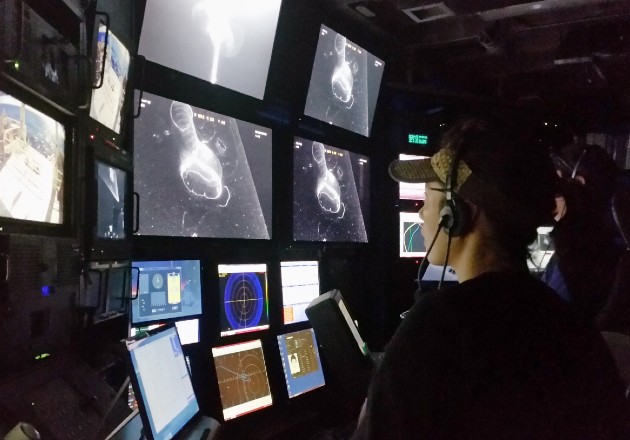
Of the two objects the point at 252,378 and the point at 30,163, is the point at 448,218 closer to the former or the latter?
the point at 30,163

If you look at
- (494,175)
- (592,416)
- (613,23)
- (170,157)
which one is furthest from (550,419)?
(613,23)

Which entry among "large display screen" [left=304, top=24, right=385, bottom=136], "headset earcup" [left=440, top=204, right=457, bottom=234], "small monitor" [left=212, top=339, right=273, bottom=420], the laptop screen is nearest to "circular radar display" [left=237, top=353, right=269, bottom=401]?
"small monitor" [left=212, top=339, right=273, bottom=420]

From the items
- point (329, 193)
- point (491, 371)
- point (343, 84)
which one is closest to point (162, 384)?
point (491, 371)

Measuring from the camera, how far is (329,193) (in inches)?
145

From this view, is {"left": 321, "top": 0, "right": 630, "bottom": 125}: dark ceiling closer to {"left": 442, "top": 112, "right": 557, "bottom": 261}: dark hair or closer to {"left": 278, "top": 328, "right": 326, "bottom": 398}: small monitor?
{"left": 278, "top": 328, "right": 326, "bottom": 398}: small monitor

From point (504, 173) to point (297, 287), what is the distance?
228 centimetres

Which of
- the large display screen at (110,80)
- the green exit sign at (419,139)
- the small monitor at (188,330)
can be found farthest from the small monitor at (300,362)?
the green exit sign at (419,139)

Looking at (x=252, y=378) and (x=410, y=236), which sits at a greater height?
(x=410, y=236)

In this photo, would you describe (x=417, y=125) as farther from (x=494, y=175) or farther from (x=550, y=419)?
(x=550, y=419)

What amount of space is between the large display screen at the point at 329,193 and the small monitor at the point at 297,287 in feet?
0.60

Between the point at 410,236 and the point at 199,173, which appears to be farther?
the point at 410,236

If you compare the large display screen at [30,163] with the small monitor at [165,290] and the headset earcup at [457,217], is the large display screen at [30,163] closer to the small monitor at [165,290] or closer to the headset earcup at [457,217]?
the small monitor at [165,290]

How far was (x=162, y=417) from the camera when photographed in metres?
1.62

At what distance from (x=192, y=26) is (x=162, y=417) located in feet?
5.84
